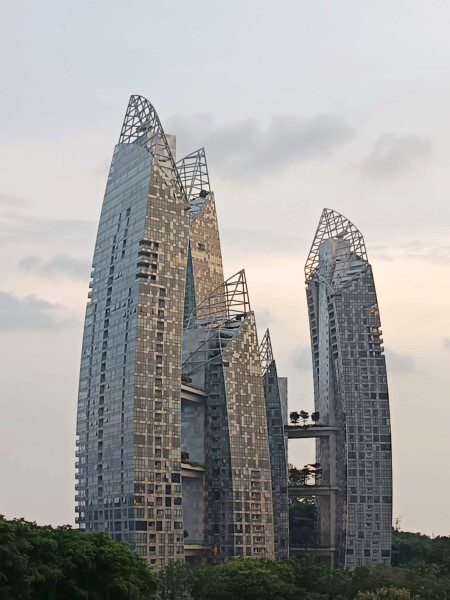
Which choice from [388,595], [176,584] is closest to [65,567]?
[176,584]

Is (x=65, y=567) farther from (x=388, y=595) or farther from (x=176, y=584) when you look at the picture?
(x=388, y=595)

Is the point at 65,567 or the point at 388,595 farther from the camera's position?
the point at 388,595

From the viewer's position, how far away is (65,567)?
122562 mm

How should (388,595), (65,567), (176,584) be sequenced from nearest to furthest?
(65,567) < (388,595) < (176,584)

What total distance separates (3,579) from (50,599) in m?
9.19

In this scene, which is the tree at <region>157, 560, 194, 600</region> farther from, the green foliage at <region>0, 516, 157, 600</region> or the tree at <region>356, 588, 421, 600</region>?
the green foliage at <region>0, 516, 157, 600</region>

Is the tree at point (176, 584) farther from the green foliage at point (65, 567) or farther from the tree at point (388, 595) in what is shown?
the green foliage at point (65, 567)

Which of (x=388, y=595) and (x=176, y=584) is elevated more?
(x=176, y=584)

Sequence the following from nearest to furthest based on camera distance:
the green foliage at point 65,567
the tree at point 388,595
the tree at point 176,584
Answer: the green foliage at point 65,567
the tree at point 388,595
the tree at point 176,584

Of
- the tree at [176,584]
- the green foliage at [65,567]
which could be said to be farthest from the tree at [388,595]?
the green foliage at [65,567]

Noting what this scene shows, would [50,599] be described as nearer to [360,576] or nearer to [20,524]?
[20,524]

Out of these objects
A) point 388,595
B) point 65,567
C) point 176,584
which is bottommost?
point 388,595

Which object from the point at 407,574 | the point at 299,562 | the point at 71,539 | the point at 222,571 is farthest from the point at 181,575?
the point at 71,539

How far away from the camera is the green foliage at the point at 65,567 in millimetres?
113625
